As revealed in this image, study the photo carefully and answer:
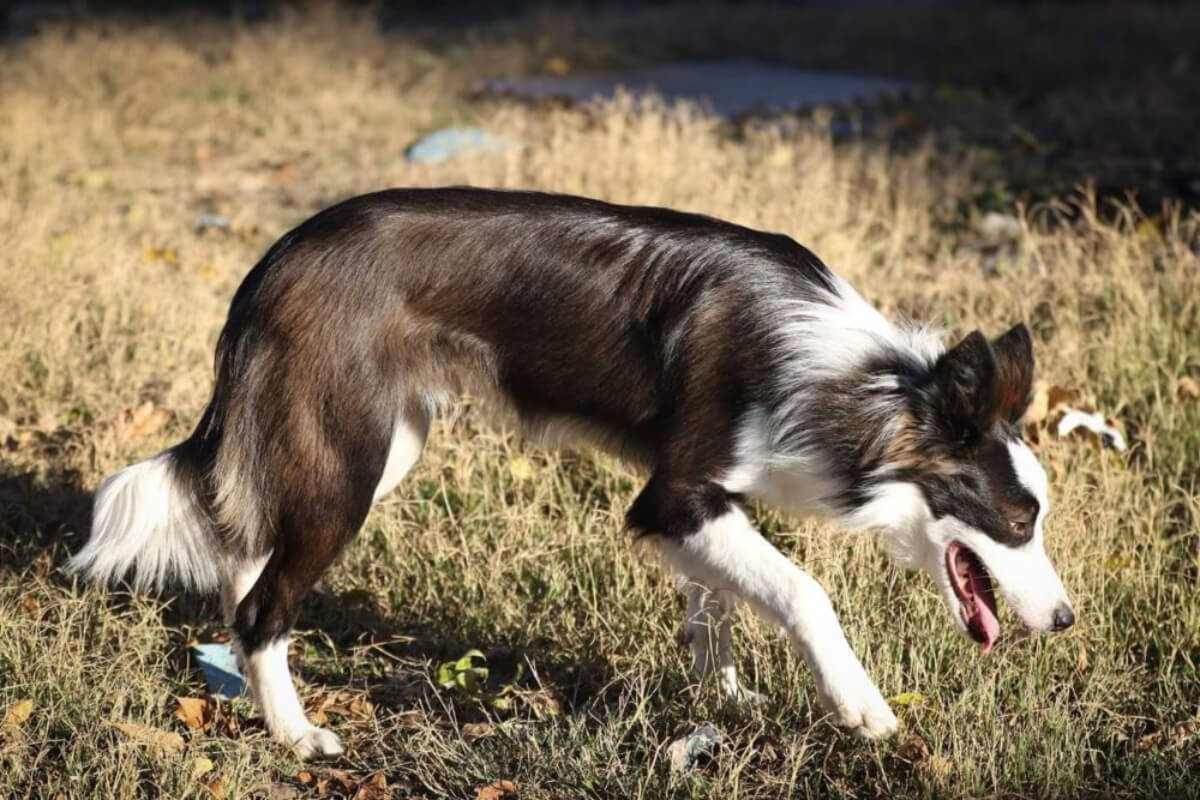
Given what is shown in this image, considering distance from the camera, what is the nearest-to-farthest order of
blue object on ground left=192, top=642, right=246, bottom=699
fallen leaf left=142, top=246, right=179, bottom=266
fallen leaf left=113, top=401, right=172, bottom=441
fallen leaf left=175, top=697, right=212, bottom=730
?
fallen leaf left=175, top=697, right=212, bottom=730
blue object on ground left=192, top=642, right=246, bottom=699
fallen leaf left=113, top=401, right=172, bottom=441
fallen leaf left=142, top=246, right=179, bottom=266

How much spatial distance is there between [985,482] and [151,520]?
221 cm

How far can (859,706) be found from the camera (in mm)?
3584

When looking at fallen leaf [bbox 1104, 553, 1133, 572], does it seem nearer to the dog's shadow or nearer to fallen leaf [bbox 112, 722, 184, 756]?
fallen leaf [bbox 112, 722, 184, 756]

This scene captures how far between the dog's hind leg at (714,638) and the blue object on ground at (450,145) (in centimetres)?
519

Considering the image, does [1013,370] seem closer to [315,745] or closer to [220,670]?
[315,745]

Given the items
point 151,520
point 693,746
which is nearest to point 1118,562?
point 693,746

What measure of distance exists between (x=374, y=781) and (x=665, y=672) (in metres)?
0.88

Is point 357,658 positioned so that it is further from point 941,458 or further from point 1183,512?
point 1183,512

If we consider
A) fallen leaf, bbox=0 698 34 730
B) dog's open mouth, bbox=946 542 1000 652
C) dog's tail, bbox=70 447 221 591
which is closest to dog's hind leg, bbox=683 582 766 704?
dog's open mouth, bbox=946 542 1000 652

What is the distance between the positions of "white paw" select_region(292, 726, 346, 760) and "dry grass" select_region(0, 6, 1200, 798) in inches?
2.7

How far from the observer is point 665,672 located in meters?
4.18

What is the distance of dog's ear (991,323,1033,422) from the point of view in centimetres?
360

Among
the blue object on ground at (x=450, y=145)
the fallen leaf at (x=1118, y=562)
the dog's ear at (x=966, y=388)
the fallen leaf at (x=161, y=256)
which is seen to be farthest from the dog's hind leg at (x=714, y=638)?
the blue object on ground at (x=450, y=145)

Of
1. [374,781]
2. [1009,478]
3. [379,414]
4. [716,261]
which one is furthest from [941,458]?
[374,781]
